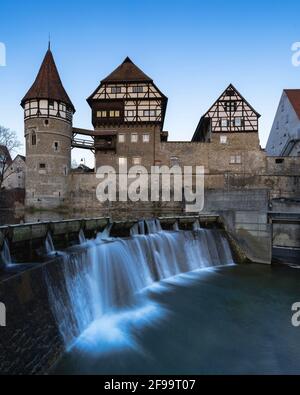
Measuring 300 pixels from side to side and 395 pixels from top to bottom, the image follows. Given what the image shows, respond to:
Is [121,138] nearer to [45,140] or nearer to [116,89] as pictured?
[116,89]

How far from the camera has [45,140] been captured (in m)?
32.0

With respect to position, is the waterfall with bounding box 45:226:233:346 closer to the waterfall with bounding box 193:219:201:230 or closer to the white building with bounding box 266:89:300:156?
the waterfall with bounding box 193:219:201:230

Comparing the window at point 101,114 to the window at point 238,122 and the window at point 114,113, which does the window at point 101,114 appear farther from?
the window at point 238,122

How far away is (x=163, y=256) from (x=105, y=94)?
28.1m

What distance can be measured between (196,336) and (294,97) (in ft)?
132

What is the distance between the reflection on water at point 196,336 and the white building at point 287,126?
30.1m

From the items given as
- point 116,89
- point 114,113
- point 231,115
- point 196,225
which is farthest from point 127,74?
point 196,225

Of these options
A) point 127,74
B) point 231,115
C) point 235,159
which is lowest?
point 235,159

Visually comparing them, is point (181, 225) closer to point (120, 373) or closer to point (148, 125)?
point (120, 373)

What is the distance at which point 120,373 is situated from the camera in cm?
552

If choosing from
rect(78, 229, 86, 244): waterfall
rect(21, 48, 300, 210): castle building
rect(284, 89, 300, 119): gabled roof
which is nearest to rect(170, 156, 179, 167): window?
rect(21, 48, 300, 210): castle building

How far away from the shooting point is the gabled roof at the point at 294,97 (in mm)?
36394
